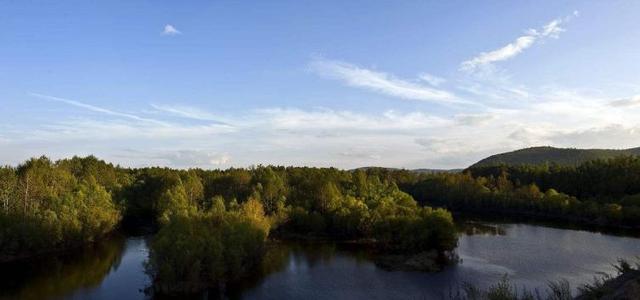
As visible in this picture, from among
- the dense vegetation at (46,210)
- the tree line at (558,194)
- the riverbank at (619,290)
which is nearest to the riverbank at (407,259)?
the riverbank at (619,290)

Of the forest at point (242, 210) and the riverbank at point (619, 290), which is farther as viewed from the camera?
the forest at point (242, 210)

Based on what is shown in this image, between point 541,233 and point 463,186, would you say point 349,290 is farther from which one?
point 463,186

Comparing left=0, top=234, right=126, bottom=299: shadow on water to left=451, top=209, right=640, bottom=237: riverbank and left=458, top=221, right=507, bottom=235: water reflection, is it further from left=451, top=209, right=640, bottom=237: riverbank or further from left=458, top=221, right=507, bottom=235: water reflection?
left=451, top=209, right=640, bottom=237: riverbank

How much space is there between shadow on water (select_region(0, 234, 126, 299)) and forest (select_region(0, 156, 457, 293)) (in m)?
4.77

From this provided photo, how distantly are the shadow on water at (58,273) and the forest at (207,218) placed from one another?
4.77m

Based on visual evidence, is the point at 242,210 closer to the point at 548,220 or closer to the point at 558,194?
the point at 548,220

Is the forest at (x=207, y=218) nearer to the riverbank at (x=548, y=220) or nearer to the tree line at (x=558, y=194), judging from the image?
the riverbank at (x=548, y=220)

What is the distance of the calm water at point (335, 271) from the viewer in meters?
57.0

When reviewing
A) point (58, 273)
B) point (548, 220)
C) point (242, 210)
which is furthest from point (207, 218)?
point (548, 220)

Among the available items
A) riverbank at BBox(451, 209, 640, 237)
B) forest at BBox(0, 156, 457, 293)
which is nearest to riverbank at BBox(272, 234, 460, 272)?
forest at BBox(0, 156, 457, 293)

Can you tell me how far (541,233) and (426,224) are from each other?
117 feet

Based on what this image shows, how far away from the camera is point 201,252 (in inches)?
2258

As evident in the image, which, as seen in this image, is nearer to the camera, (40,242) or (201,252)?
(201,252)

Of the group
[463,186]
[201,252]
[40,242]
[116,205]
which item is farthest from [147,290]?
[463,186]
